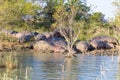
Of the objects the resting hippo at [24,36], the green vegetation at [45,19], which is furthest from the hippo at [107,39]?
the resting hippo at [24,36]

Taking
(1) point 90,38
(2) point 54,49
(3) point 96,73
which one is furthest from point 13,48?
(3) point 96,73

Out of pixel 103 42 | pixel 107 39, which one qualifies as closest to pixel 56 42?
pixel 103 42

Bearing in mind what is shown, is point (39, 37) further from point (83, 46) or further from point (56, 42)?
point (83, 46)

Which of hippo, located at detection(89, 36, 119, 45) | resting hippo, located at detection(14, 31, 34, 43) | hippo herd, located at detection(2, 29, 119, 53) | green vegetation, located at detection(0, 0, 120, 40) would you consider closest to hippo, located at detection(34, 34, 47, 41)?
hippo herd, located at detection(2, 29, 119, 53)

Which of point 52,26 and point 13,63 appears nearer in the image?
point 13,63

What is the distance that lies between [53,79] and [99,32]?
32.6 meters

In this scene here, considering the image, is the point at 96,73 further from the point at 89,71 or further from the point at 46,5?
the point at 46,5

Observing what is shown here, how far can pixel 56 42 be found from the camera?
45281 mm

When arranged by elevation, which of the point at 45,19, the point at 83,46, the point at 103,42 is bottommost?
the point at 83,46

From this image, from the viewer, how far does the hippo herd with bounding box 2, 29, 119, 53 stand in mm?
43219

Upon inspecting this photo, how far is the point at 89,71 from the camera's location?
24281 mm

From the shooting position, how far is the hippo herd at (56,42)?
142 ft

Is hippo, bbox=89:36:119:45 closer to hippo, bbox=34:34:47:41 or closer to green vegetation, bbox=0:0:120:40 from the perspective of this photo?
green vegetation, bbox=0:0:120:40

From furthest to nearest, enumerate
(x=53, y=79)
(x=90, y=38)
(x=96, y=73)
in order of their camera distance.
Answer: (x=90, y=38) → (x=96, y=73) → (x=53, y=79)
